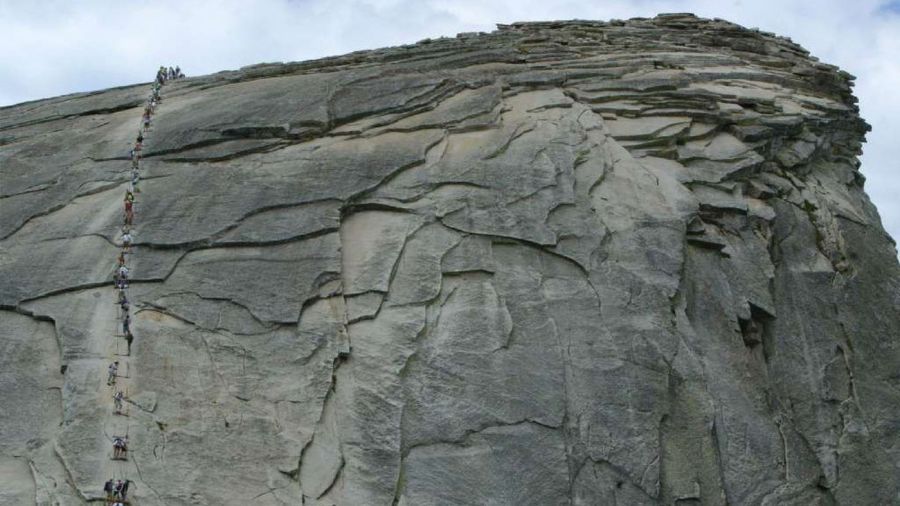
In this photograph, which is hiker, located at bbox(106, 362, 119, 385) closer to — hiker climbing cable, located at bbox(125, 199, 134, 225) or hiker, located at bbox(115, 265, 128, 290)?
hiker, located at bbox(115, 265, 128, 290)

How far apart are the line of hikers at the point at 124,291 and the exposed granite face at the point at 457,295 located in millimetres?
235

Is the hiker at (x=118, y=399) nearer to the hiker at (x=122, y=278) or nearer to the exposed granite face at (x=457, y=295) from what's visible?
the exposed granite face at (x=457, y=295)

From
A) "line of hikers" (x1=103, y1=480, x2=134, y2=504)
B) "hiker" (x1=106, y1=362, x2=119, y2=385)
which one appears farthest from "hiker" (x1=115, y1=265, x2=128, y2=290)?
"line of hikers" (x1=103, y1=480, x2=134, y2=504)

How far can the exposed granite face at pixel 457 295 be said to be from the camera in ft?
76.0

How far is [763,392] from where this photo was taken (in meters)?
26.7

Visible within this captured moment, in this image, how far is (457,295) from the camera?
25297mm

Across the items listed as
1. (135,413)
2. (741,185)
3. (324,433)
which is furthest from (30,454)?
(741,185)

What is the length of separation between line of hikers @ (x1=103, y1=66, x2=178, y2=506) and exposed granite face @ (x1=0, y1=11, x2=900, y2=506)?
0.77ft

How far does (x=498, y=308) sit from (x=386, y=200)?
12.5 ft

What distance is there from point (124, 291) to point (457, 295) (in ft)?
22.9

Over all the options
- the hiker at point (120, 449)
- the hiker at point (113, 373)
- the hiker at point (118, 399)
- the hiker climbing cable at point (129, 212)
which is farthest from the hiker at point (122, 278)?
the hiker at point (120, 449)

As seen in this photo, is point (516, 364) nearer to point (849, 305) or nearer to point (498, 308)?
point (498, 308)

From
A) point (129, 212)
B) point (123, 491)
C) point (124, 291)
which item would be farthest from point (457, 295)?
point (129, 212)

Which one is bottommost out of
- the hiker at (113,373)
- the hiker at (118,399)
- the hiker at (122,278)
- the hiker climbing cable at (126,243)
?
the hiker at (118,399)
